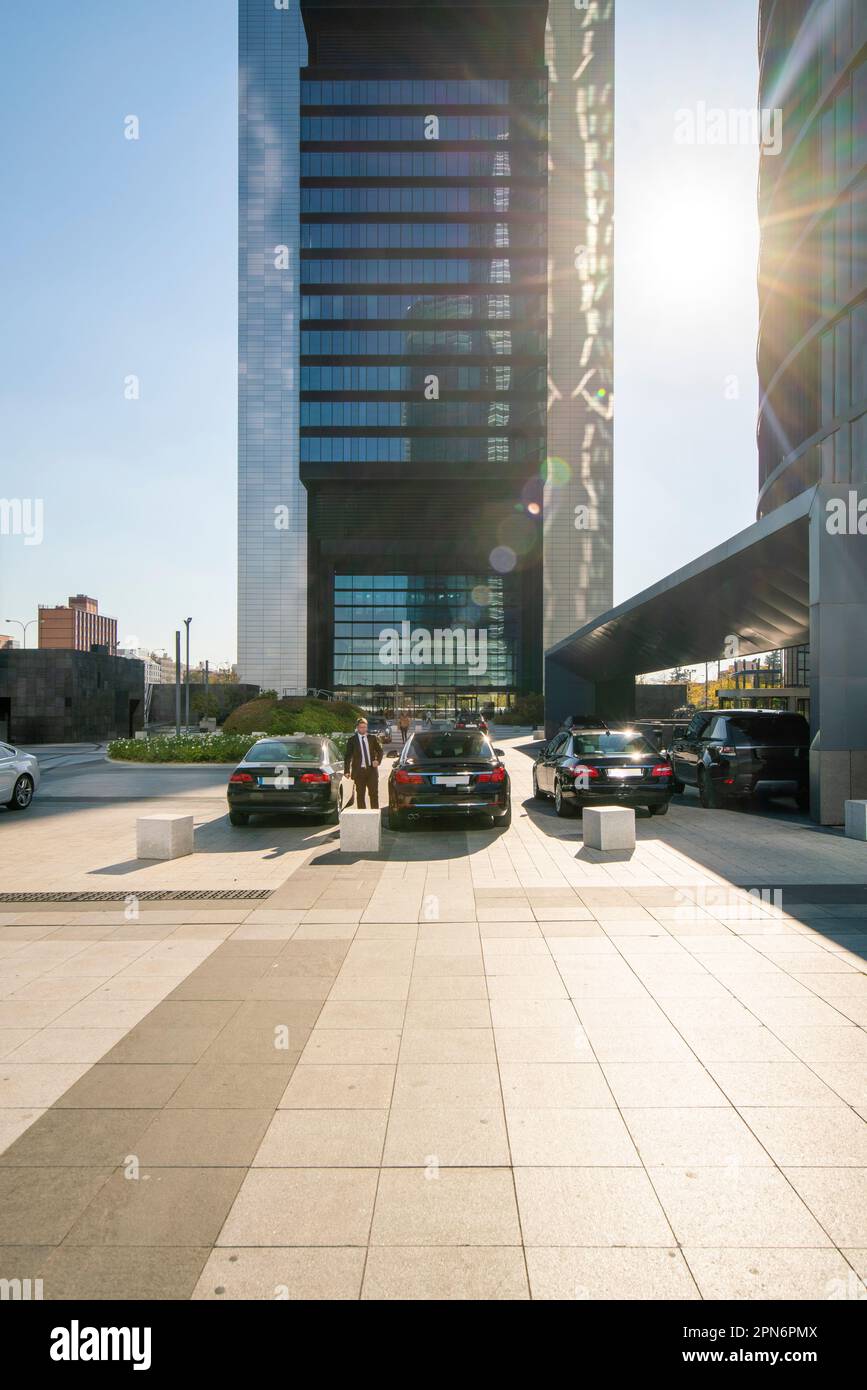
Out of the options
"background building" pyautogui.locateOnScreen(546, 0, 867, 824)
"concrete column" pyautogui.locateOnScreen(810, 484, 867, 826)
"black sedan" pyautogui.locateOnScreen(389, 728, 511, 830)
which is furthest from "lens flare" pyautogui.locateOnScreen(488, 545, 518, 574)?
"black sedan" pyautogui.locateOnScreen(389, 728, 511, 830)

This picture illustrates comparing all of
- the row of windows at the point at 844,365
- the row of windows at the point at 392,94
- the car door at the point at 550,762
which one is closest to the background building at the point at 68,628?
the row of windows at the point at 392,94

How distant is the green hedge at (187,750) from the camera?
26359 millimetres

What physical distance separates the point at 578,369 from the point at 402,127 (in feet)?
79.7

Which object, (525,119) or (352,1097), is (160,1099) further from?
(525,119)

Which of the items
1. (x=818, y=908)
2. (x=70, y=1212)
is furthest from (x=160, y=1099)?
(x=818, y=908)

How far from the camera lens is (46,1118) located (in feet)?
12.2

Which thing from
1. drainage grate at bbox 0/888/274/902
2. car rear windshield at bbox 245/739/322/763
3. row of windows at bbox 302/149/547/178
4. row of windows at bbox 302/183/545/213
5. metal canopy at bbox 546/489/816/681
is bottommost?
drainage grate at bbox 0/888/274/902

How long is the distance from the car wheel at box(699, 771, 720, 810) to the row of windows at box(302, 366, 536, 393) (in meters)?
57.7

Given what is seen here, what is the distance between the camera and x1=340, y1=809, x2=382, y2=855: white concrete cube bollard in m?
10.6

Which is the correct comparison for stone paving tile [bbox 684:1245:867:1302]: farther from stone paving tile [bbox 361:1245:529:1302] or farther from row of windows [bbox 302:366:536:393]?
row of windows [bbox 302:366:536:393]

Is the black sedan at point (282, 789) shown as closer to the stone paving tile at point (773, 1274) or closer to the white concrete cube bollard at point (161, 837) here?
the white concrete cube bollard at point (161, 837)

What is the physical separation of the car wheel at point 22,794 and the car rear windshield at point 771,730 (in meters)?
13.8
